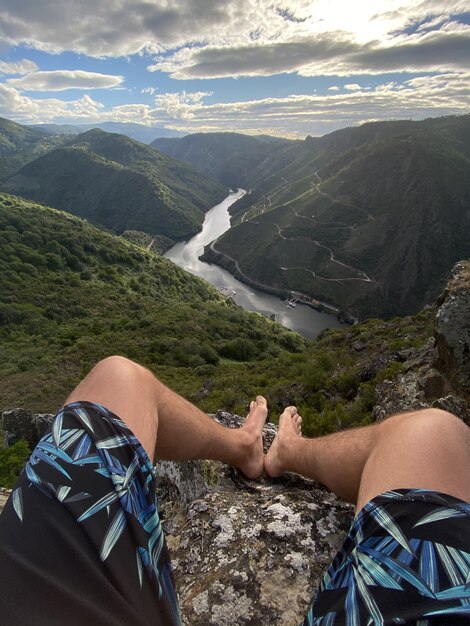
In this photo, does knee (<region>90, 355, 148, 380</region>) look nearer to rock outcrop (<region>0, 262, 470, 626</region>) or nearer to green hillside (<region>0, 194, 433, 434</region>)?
rock outcrop (<region>0, 262, 470, 626</region>)

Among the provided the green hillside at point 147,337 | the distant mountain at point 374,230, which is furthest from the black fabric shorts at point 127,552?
the distant mountain at point 374,230

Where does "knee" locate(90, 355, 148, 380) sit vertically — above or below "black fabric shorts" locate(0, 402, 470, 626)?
above

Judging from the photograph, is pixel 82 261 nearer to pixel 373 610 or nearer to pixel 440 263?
pixel 373 610

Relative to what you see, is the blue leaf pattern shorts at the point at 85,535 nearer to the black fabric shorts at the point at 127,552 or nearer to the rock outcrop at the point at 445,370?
the black fabric shorts at the point at 127,552

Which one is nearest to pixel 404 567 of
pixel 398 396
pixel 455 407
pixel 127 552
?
pixel 127 552

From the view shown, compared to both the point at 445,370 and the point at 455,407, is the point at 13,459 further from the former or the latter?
the point at 455,407

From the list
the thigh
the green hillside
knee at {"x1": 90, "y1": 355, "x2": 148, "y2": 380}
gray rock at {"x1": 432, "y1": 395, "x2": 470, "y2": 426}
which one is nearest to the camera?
the thigh

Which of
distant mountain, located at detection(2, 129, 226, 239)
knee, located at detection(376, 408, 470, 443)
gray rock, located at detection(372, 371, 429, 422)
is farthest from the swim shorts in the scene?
distant mountain, located at detection(2, 129, 226, 239)
